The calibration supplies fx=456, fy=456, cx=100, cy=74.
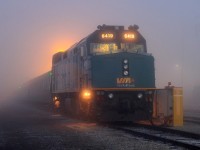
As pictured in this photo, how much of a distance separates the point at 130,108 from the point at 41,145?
772 cm

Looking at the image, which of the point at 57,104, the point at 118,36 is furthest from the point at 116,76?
the point at 57,104

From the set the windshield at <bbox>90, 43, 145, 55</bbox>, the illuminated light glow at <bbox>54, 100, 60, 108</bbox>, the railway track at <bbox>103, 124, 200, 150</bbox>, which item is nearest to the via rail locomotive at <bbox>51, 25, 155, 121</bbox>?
the windshield at <bbox>90, 43, 145, 55</bbox>

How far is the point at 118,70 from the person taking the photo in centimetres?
1980

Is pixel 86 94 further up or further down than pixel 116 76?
further down

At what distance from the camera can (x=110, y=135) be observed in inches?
578

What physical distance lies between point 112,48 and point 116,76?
1443 mm

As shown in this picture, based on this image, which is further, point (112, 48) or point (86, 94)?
point (112, 48)

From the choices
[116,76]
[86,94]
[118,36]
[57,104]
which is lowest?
[57,104]

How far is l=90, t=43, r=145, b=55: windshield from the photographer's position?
66.4 ft

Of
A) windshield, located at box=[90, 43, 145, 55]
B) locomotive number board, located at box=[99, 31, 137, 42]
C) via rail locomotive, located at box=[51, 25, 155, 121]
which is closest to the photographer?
via rail locomotive, located at box=[51, 25, 155, 121]

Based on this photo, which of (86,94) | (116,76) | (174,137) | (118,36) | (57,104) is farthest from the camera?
(57,104)

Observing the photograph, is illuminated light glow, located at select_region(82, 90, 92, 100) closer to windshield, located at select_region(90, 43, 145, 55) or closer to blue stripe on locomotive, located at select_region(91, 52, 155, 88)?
blue stripe on locomotive, located at select_region(91, 52, 155, 88)

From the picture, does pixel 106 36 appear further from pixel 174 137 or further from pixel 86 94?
pixel 174 137

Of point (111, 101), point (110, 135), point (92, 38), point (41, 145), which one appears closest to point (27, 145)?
point (41, 145)
